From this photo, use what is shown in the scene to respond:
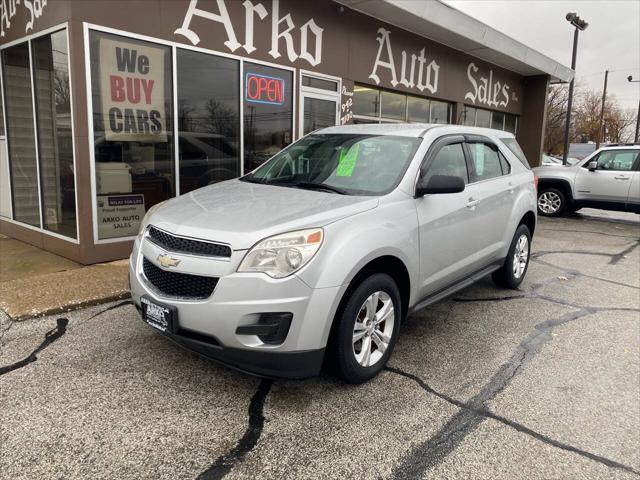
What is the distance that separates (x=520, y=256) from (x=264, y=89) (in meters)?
4.77

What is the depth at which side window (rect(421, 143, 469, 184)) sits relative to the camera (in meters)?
4.12

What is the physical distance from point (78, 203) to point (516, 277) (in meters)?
5.34

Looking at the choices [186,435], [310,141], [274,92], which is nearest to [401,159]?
[310,141]

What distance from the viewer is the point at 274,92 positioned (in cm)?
827

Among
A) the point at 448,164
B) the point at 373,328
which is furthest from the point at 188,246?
the point at 448,164

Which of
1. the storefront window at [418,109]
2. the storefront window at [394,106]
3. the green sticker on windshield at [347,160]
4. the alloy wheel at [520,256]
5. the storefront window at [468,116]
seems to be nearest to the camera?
the green sticker on windshield at [347,160]

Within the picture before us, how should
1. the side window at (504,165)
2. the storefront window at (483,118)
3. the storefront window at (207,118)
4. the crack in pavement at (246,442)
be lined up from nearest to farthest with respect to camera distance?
the crack in pavement at (246,442) → the side window at (504,165) → the storefront window at (207,118) → the storefront window at (483,118)

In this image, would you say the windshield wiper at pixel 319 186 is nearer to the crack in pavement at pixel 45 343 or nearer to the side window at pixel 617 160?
the crack in pavement at pixel 45 343

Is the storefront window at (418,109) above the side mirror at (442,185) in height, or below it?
above

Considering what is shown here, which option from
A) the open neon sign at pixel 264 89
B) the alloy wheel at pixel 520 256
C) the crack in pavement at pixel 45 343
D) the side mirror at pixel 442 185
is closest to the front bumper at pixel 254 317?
the side mirror at pixel 442 185

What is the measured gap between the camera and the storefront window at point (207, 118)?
22.7 ft

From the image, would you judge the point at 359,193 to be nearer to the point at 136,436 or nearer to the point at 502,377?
the point at 502,377

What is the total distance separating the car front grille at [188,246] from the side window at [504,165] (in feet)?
11.9

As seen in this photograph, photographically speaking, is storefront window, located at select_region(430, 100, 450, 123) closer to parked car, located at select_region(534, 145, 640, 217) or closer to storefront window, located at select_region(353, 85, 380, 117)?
storefront window, located at select_region(353, 85, 380, 117)
